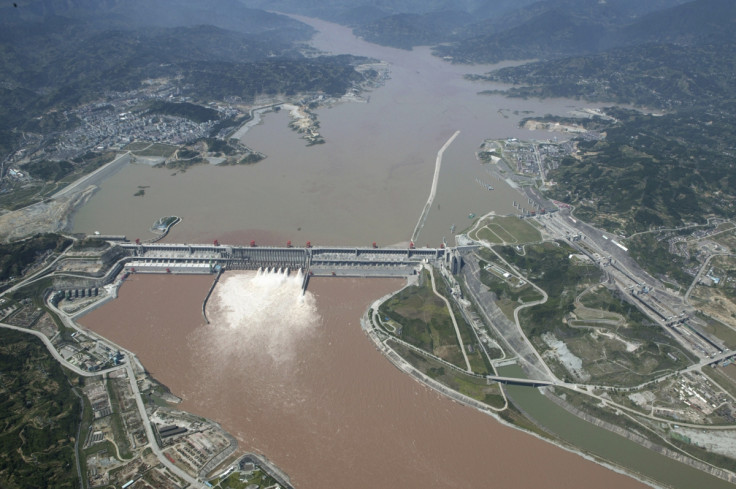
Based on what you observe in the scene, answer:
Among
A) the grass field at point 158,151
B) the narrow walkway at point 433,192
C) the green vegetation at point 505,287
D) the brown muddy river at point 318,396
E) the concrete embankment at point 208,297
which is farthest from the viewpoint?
the grass field at point 158,151

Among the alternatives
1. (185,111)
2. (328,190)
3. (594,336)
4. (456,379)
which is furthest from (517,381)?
(185,111)

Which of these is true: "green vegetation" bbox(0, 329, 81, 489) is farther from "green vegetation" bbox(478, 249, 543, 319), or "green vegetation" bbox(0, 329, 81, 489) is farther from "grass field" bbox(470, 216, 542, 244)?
"grass field" bbox(470, 216, 542, 244)

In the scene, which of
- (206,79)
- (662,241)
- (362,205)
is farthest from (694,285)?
(206,79)

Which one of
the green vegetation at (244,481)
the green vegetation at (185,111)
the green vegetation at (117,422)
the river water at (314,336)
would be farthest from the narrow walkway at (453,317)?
the green vegetation at (185,111)

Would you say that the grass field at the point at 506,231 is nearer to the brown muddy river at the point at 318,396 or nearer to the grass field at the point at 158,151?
the brown muddy river at the point at 318,396

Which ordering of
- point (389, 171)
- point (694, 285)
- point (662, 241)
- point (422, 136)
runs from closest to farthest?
point (694, 285) < point (662, 241) < point (389, 171) < point (422, 136)

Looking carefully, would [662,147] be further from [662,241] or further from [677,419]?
[677,419]

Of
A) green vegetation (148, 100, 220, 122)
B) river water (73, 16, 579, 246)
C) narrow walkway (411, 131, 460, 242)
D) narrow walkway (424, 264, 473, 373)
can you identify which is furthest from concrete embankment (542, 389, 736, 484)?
green vegetation (148, 100, 220, 122)
